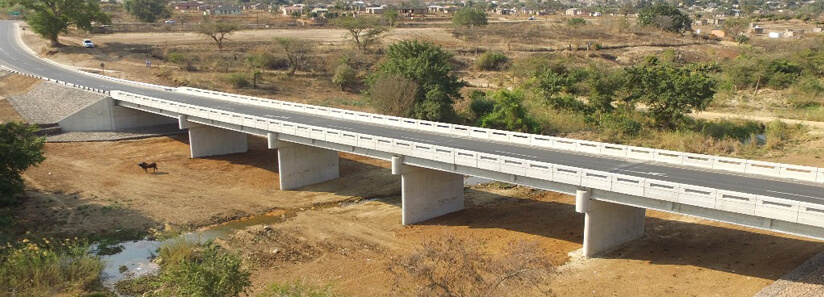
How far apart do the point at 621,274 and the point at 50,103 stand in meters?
53.4

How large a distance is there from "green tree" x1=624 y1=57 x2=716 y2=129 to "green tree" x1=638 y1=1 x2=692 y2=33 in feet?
287

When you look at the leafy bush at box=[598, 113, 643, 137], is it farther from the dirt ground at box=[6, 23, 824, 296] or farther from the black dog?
the black dog

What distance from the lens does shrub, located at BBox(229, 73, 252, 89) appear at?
3007 inches

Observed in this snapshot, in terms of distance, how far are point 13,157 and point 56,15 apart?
63.4 meters

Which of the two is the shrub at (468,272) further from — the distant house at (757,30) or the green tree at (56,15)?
the distant house at (757,30)

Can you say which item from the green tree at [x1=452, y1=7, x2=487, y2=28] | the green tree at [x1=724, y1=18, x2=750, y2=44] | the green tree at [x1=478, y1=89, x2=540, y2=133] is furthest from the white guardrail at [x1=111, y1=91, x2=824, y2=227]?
the green tree at [x1=724, y1=18, x2=750, y2=44]

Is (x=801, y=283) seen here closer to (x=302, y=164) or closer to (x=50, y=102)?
(x=302, y=164)

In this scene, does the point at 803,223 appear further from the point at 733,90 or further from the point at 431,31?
the point at 431,31

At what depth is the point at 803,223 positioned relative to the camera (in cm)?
2280

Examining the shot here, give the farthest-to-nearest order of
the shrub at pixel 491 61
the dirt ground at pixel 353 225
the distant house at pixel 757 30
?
the distant house at pixel 757 30, the shrub at pixel 491 61, the dirt ground at pixel 353 225

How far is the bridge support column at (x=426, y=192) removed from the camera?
35281mm

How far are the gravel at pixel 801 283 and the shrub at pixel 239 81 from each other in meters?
62.6

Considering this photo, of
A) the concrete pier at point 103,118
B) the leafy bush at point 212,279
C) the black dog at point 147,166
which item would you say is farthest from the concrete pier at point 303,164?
the concrete pier at point 103,118

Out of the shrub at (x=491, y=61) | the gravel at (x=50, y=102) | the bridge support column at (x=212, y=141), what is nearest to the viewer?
the bridge support column at (x=212, y=141)
